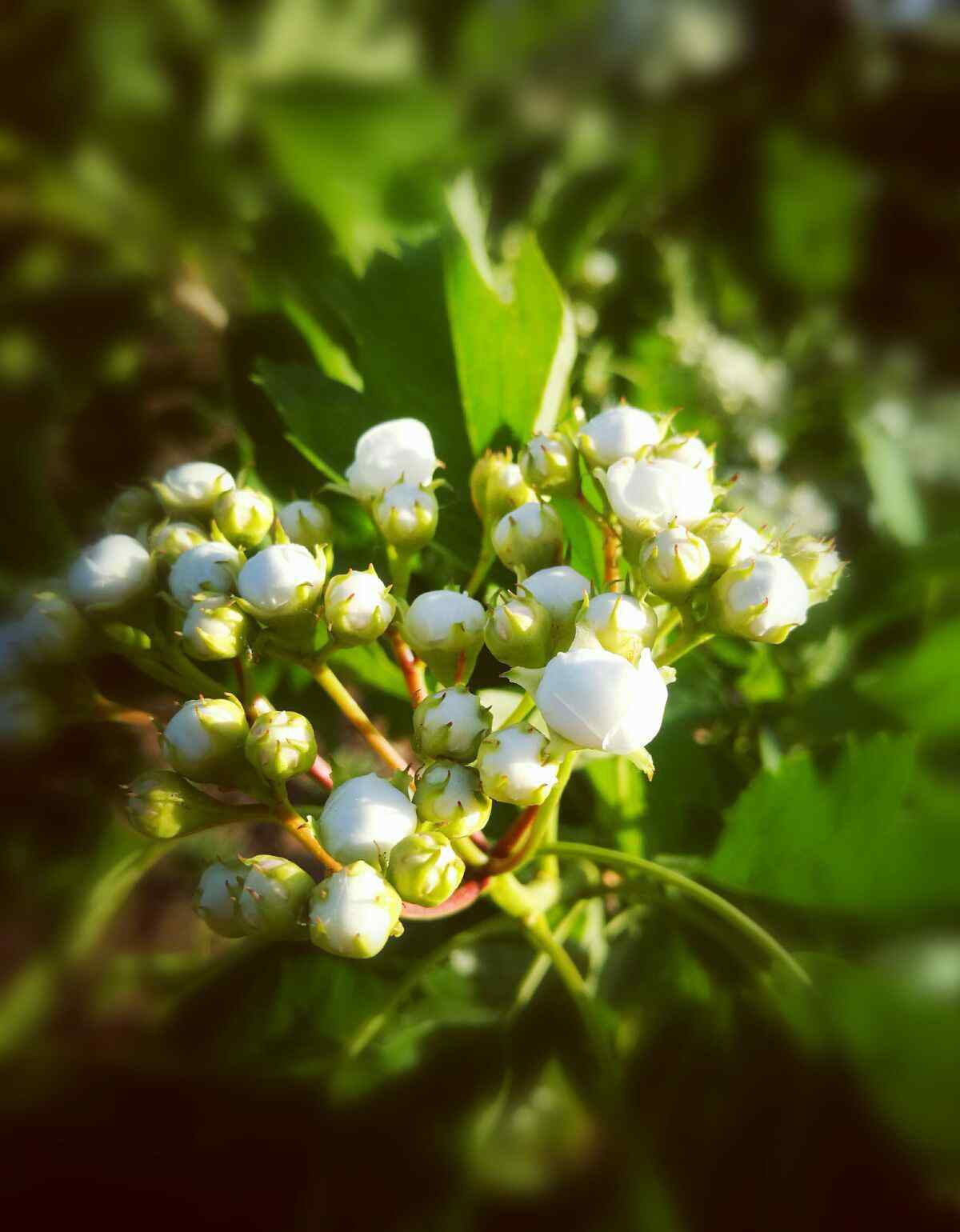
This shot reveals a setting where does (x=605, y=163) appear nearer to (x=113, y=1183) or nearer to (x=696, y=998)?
(x=696, y=998)

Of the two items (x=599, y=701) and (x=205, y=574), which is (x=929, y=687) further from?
(x=205, y=574)

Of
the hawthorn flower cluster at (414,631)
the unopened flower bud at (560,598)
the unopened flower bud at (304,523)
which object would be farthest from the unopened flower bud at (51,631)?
the unopened flower bud at (560,598)

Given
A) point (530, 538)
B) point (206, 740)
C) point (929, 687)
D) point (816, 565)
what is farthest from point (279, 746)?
point (929, 687)

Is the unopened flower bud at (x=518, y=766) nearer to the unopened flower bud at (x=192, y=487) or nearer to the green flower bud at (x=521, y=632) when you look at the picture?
the green flower bud at (x=521, y=632)

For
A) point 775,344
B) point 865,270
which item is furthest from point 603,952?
point 865,270

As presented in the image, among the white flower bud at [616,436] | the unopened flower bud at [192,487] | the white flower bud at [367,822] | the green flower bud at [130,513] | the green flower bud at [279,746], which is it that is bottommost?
the white flower bud at [367,822]

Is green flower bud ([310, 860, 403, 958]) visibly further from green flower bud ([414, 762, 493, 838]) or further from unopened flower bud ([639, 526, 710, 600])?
unopened flower bud ([639, 526, 710, 600])

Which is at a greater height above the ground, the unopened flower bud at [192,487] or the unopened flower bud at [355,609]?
the unopened flower bud at [192,487]
